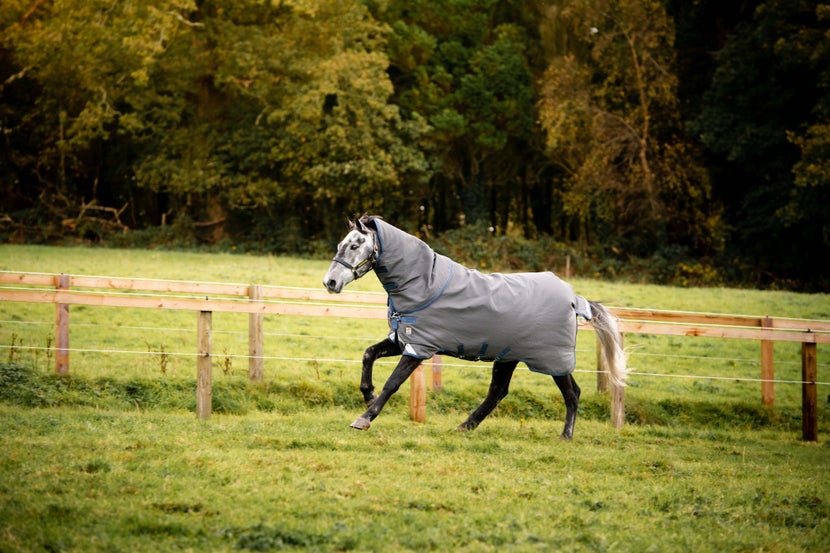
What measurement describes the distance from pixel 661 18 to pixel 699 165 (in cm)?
571

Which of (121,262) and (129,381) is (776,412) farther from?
(121,262)

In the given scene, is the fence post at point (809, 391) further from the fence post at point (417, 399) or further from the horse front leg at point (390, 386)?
the horse front leg at point (390, 386)

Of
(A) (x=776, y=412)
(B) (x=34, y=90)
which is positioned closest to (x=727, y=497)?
(A) (x=776, y=412)

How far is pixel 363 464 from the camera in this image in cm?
714

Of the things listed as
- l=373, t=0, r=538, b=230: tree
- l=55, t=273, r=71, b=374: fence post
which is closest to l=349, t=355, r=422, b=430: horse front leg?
l=55, t=273, r=71, b=374: fence post

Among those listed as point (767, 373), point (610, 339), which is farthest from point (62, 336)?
point (767, 373)

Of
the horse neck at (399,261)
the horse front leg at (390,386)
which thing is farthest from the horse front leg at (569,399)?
the horse neck at (399,261)

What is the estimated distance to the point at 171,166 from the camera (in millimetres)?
35094

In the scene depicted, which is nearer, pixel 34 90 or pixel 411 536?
pixel 411 536

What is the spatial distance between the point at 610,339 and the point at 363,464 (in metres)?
3.73

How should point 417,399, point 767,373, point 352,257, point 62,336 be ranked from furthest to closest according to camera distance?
point 767,373 < point 62,336 < point 417,399 < point 352,257

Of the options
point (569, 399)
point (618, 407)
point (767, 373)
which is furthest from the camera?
point (767, 373)

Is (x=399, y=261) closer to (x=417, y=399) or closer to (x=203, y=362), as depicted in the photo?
(x=417, y=399)

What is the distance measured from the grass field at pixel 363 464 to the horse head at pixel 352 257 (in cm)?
149
